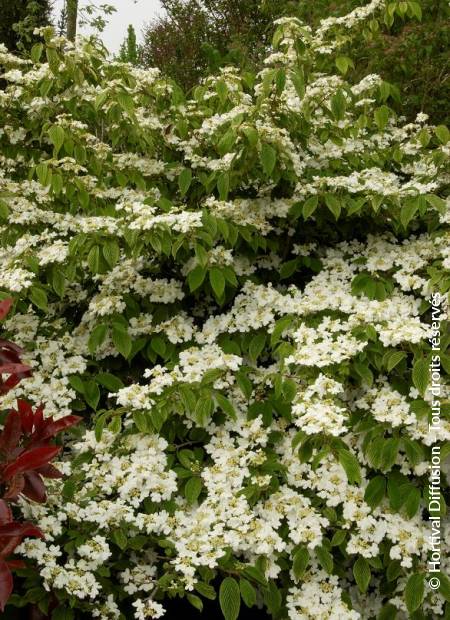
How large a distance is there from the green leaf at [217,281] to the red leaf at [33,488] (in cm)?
85

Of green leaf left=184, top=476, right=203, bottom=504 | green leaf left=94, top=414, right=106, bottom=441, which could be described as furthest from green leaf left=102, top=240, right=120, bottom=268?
green leaf left=184, top=476, right=203, bottom=504

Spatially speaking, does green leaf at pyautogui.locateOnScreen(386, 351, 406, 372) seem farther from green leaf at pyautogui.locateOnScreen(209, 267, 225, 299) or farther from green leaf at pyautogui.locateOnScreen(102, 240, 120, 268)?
green leaf at pyautogui.locateOnScreen(102, 240, 120, 268)

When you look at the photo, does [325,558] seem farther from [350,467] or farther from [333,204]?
[333,204]

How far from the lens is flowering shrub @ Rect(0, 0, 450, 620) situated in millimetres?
1841

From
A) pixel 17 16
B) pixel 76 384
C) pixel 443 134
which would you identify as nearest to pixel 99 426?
pixel 76 384

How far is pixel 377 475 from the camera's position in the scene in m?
1.97

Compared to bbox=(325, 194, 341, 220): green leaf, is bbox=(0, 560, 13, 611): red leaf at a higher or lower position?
lower

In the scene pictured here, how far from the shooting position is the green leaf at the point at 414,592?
1758 mm

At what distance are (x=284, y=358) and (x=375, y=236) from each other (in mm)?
881

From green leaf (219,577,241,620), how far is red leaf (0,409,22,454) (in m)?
0.66

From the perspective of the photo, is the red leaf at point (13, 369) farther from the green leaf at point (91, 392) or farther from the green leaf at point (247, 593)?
the green leaf at point (247, 593)

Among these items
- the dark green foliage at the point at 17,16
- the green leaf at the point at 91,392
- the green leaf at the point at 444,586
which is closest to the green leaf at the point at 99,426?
the green leaf at the point at 91,392

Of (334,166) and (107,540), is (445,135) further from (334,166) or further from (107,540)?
(107,540)

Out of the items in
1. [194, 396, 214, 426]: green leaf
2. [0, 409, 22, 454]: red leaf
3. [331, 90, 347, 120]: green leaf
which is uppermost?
[331, 90, 347, 120]: green leaf
